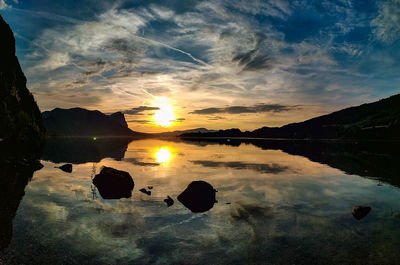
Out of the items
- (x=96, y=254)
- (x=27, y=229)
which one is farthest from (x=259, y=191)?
(x=27, y=229)

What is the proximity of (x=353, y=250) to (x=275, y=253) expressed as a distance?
16.5ft

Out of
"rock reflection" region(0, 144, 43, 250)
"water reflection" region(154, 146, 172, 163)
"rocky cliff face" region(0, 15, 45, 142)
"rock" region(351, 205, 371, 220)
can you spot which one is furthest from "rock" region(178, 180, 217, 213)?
"rocky cliff face" region(0, 15, 45, 142)

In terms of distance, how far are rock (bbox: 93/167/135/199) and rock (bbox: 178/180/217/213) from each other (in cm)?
707

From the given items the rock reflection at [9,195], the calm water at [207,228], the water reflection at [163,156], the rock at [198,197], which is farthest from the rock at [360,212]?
the water reflection at [163,156]

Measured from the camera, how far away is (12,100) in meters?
129

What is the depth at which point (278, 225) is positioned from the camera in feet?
60.5

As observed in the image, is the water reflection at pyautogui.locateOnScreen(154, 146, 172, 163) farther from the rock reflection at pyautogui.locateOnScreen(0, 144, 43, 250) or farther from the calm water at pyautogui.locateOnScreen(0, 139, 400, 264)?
the calm water at pyautogui.locateOnScreen(0, 139, 400, 264)

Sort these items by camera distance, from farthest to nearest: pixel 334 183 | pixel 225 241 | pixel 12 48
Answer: pixel 12 48, pixel 334 183, pixel 225 241

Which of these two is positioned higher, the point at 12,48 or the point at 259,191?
the point at 12,48

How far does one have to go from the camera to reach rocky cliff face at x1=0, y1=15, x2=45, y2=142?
358ft

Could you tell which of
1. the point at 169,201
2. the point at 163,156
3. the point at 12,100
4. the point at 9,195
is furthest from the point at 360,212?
the point at 12,100

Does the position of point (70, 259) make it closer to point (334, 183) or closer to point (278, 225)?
point (278, 225)

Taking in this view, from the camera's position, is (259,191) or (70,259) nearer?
(70,259)

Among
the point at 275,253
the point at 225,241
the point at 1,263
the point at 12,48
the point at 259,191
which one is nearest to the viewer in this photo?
the point at 1,263
